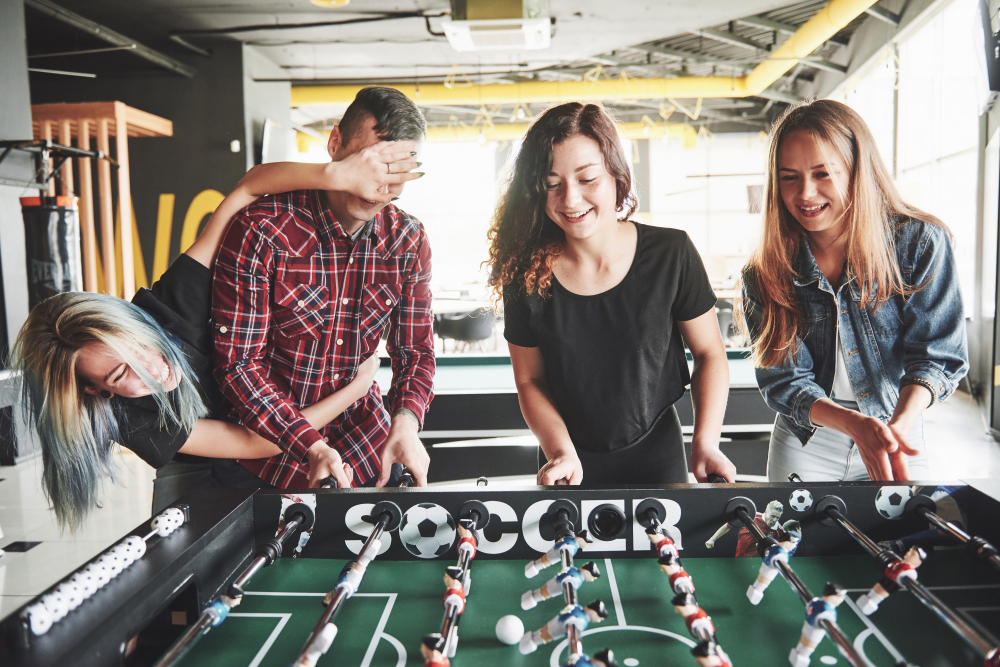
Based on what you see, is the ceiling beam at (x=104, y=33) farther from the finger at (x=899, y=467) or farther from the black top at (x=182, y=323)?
the finger at (x=899, y=467)

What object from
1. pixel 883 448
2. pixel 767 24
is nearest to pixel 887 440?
pixel 883 448

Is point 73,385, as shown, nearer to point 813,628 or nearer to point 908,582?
point 813,628

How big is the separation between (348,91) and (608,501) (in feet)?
27.9

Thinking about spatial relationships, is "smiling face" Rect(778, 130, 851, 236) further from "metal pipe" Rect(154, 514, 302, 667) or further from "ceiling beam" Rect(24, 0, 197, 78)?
"ceiling beam" Rect(24, 0, 197, 78)

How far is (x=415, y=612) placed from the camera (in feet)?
3.38

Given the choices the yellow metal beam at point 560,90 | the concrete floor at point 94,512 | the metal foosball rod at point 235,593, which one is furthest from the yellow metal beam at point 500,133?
the metal foosball rod at point 235,593

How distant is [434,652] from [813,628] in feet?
1.55

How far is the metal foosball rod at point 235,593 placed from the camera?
2.82 ft

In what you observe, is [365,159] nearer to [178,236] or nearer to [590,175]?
[590,175]

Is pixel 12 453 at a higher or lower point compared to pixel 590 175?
lower

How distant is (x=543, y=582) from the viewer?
1.13 m

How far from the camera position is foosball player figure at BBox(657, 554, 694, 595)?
3.22 feet

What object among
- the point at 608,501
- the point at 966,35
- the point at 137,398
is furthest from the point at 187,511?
the point at 966,35

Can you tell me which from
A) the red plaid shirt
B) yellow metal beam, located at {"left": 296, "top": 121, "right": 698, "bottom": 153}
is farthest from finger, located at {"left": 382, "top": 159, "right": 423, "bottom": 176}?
yellow metal beam, located at {"left": 296, "top": 121, "right": 698, "bottom": 153}
